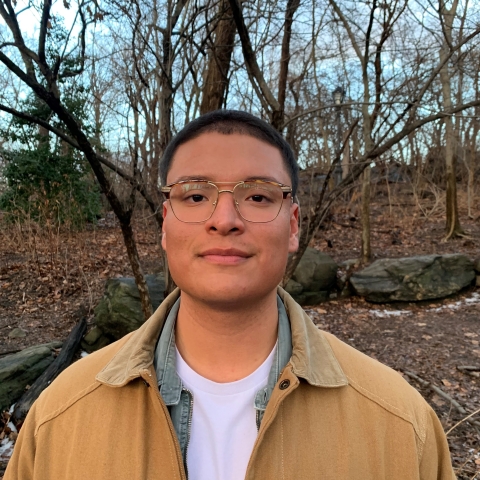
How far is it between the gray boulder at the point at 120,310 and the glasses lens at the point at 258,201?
14.7ft

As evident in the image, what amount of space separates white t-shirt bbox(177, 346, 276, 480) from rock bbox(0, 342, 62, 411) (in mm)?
3688

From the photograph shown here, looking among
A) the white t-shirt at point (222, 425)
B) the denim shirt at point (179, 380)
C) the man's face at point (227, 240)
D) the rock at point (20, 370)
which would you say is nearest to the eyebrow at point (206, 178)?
the man's face at point (227, 240)

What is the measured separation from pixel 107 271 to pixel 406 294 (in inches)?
230

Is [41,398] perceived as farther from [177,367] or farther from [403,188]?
[403,188]

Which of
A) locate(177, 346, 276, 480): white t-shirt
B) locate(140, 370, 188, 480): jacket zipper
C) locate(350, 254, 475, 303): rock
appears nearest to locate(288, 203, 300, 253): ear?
locate(177, 346, 276, 480): white t-shirt

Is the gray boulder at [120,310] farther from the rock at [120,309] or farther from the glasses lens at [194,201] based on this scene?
the glasses lens at [194,201]

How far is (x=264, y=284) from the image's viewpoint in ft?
4.12

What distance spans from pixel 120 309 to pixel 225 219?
15.5 feet

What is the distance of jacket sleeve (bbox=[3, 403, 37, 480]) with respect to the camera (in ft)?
4.07

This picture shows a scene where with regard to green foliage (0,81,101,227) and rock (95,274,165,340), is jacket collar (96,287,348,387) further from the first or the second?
green foliage (0,81,101,227)

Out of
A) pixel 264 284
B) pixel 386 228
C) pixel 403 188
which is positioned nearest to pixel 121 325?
pixel 264 284

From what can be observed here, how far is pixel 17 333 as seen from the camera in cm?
572

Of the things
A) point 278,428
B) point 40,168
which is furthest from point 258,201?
point 40,168

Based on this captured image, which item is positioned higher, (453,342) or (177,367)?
(177,367)
